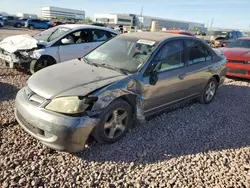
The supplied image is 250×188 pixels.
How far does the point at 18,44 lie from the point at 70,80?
3.92 metres

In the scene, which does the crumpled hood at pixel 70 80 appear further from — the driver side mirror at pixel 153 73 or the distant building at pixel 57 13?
the distant building at pixel 57 13

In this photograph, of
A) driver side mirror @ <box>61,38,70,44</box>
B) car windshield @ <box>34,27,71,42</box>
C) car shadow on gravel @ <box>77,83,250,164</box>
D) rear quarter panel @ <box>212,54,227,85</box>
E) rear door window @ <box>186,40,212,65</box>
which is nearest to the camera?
car shadow on gravel @ <box>77,83,250,164</box>

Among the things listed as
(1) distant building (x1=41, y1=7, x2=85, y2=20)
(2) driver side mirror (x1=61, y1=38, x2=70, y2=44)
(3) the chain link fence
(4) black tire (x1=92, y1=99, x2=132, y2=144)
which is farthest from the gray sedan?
(1) distant building (x1=41, y1=7, x2=85, y2=20)

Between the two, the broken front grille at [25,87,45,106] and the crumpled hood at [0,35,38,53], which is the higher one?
the crumpled hood at [0,35,38,53]

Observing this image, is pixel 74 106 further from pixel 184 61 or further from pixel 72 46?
pixel 72 46

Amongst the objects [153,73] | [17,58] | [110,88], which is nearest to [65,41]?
[17,58]

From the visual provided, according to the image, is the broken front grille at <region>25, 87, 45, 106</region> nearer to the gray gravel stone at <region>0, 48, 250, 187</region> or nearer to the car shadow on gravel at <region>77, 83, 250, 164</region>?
the gray gravel stone at <region>0, 48, 250, 187</region>

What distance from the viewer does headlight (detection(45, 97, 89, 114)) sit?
269 cm

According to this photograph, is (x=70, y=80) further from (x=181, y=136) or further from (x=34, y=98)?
(x=181, y=136)

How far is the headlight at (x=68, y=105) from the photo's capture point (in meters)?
A: 2.69

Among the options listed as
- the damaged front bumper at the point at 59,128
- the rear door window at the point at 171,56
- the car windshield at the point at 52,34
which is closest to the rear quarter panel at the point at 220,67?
the rear door window at the point at 171,56

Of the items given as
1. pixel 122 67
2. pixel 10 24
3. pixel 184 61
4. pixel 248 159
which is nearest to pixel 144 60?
pixel 122 67

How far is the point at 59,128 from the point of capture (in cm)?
261

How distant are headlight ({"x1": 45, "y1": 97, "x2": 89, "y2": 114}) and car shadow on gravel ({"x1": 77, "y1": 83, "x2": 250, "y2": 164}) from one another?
0.66 meters
